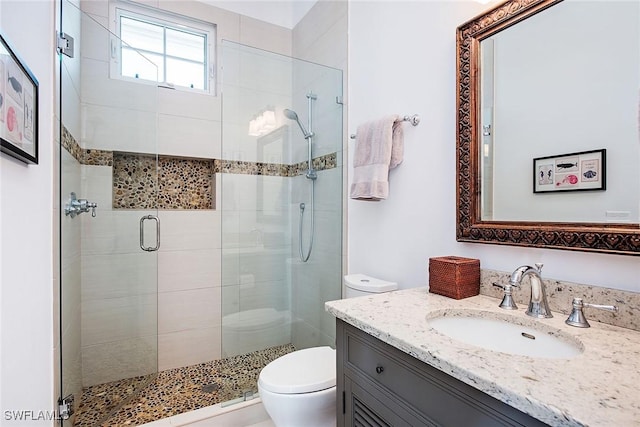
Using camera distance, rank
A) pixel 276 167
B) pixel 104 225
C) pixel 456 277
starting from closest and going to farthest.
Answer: pixel 456 277, pixel 104 225, pixel 276 167

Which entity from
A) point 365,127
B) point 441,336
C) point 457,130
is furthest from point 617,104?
point 365,127

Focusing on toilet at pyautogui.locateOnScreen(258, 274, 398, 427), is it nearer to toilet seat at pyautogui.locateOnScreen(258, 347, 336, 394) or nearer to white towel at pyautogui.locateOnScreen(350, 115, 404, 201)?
toilet seat at pyautogui.locateOnScreen(258, 347, 336, 394)

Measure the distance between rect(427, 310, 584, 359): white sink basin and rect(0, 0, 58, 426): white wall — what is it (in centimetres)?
135

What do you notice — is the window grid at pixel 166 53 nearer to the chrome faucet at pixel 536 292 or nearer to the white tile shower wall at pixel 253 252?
the white tile shower wall at pixel 253 252

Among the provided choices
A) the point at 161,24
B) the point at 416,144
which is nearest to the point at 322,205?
the point at 416,144

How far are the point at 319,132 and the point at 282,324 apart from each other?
4.63 feet

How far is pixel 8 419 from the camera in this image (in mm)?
978

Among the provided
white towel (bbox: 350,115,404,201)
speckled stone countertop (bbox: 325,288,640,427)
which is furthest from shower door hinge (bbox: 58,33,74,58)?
speckled stone countertop (bbox: 325,288,640,427)

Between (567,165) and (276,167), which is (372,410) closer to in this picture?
(567,165)

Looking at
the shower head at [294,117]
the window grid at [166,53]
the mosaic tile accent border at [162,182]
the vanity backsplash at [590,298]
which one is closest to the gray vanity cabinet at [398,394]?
the vanity backsplash at [590,298]

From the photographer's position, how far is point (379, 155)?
164 cm

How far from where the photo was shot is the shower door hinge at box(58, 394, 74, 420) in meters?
1.48

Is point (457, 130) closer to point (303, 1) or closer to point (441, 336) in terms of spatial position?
point (441, 336)

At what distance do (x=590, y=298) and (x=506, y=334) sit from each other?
26 cm
